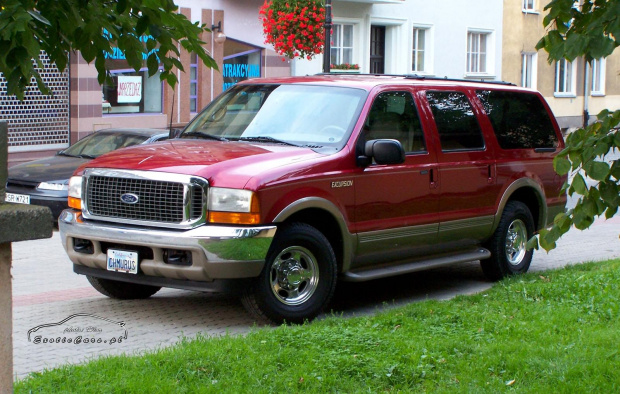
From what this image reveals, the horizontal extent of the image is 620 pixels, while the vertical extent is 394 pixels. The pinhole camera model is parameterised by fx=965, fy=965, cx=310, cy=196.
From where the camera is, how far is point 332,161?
8008 mm

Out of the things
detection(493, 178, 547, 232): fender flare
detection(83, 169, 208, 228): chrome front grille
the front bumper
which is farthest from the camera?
detection(493, 178, 547, 232): fender flare

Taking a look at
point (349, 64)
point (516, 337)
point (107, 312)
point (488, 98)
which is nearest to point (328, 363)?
point (516, 337)

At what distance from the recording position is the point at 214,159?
24.9 ft

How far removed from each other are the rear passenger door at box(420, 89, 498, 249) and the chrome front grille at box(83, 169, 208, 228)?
273 centimetres

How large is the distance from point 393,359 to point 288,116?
3.22 meters

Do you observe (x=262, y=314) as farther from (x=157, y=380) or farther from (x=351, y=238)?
(x=157, y=380)

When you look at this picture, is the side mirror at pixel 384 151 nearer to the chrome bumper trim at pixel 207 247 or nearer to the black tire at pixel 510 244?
the chrome bumper trim at pixel 207 247

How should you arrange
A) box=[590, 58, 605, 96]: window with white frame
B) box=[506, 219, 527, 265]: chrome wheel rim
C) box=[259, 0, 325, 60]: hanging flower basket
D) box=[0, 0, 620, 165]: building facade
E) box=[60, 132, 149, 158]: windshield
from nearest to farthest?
box=[506, 219, 527, 265]: chrome wheel rim
box=[60, 132, 149, 158]: windshield
box=[259, 0, 325, 60]: hanging flower basket
box=[0, 0, 620, 165]: building facade
box=[590, 58, 605, 96]: window with white frame

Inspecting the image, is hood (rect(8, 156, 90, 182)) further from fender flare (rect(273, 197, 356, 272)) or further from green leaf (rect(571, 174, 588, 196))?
green leaf (rect(571, 174, 588, 196))

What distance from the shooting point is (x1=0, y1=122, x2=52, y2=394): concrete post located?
3398 millimetres

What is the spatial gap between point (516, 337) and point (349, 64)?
67.5 feet

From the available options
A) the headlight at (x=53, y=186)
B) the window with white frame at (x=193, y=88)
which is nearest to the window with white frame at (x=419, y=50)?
the window with white frame at (x=193, y=88)

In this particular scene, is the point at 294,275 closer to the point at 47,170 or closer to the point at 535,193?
the point at 535,193

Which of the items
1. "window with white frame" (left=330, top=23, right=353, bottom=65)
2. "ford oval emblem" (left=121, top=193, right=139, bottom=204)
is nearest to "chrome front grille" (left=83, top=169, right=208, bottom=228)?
"ford oval emblem" (left=121, top=193, right=139, bottom=204)
